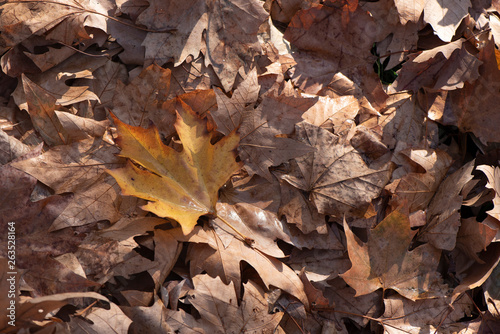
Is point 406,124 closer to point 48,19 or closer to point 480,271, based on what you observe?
point 480,271

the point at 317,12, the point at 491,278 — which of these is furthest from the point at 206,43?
the point at 491,278

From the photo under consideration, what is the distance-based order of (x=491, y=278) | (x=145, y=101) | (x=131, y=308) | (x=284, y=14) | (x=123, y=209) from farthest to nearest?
1. (x=284, y=14)
2. (x=491, y=278)
3. (x=145, y=101)
4. (x=123, y=209)
5. (x=131, y=308)

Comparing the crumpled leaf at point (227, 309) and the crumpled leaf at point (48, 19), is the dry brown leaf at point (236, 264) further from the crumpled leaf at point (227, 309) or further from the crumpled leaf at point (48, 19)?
the crumpled leaf at point (48, 19)

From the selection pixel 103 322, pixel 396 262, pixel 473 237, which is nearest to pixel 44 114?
pixel 103 322

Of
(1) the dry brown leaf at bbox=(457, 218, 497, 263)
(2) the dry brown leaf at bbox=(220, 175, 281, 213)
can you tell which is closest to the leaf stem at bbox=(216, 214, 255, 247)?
(2) the dry brown leaf at bbox=(220, 175, 281, 213)

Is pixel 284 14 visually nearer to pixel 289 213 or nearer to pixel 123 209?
pixel 289 213

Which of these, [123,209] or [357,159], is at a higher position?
[357,159]

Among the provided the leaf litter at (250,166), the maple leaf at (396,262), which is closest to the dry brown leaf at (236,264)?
the leaf litter at (250,166)
